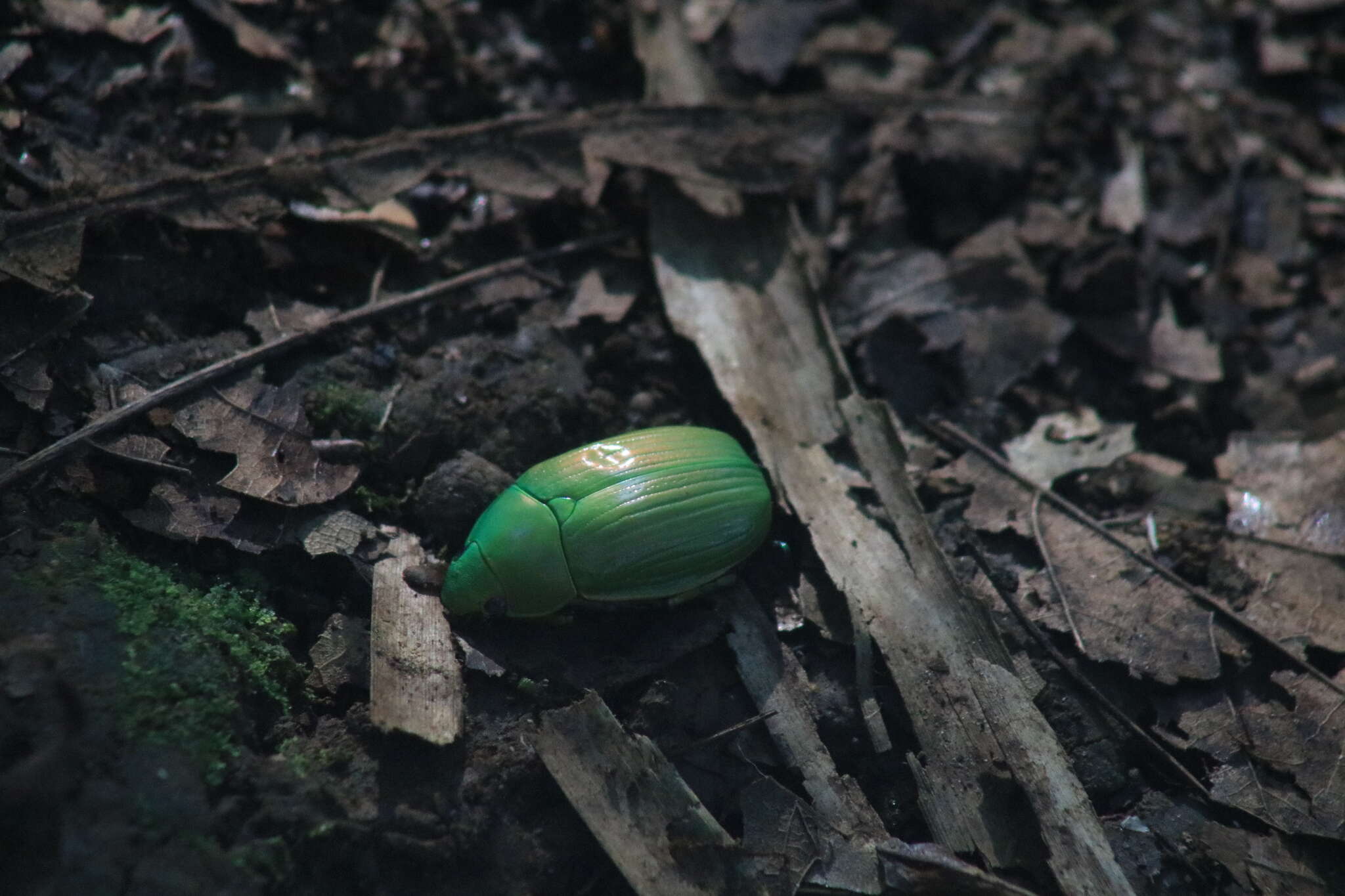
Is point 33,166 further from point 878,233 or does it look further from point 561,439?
point 878,233

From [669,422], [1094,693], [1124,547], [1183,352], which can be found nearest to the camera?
[1094,693]

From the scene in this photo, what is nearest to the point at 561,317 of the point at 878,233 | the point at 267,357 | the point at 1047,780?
the point at 267,357

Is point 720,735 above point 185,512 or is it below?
below

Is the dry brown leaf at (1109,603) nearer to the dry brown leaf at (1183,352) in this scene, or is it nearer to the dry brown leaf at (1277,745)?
the dry brown leaf at (1277,745)

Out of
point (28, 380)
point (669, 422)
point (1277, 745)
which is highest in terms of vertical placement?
point (28, 380)

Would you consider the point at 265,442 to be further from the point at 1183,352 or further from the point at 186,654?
the point at 1183,352

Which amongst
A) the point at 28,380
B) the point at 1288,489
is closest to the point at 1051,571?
the point at 1288,489

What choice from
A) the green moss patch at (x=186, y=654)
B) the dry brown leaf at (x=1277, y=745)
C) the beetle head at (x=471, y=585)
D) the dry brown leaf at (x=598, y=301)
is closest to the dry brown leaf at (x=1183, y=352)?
the dry brown leaf at (x=1277, y=745)

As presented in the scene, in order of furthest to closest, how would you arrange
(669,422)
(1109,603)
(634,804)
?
(669,422), (1109,603), (634,804)
